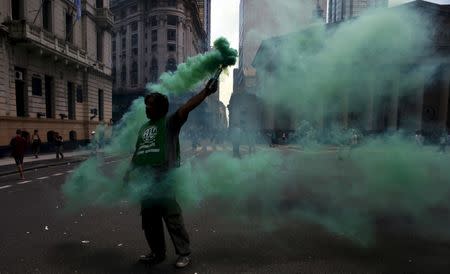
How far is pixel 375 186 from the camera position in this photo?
750 cm

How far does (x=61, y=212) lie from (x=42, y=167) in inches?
380

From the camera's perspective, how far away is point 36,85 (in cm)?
2222

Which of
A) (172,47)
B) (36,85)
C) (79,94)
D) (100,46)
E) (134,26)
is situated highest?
(134,26)

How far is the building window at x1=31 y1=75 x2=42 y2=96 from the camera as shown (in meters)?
21.8

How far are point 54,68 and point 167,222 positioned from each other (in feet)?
82.4

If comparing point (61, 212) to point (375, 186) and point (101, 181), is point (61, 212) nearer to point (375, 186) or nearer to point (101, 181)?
point (101, 181)

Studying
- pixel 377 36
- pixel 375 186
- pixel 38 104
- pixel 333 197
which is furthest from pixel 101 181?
pixel 38 104

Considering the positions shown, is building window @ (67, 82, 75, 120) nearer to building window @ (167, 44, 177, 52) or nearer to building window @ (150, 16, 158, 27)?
building window @ (167, 44, 177, 52)

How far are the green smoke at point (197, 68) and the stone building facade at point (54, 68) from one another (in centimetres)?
1837

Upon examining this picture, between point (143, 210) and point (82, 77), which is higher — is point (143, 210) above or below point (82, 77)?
below

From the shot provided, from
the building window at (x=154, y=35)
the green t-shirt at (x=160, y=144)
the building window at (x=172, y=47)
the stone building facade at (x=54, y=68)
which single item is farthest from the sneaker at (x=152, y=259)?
the building window at (x=154, y=35)

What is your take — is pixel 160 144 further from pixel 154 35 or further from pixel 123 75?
pixel 123 75

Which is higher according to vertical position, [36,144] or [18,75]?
[18,75]

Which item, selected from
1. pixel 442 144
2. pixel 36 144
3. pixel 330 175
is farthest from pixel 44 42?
pixel 442 144
